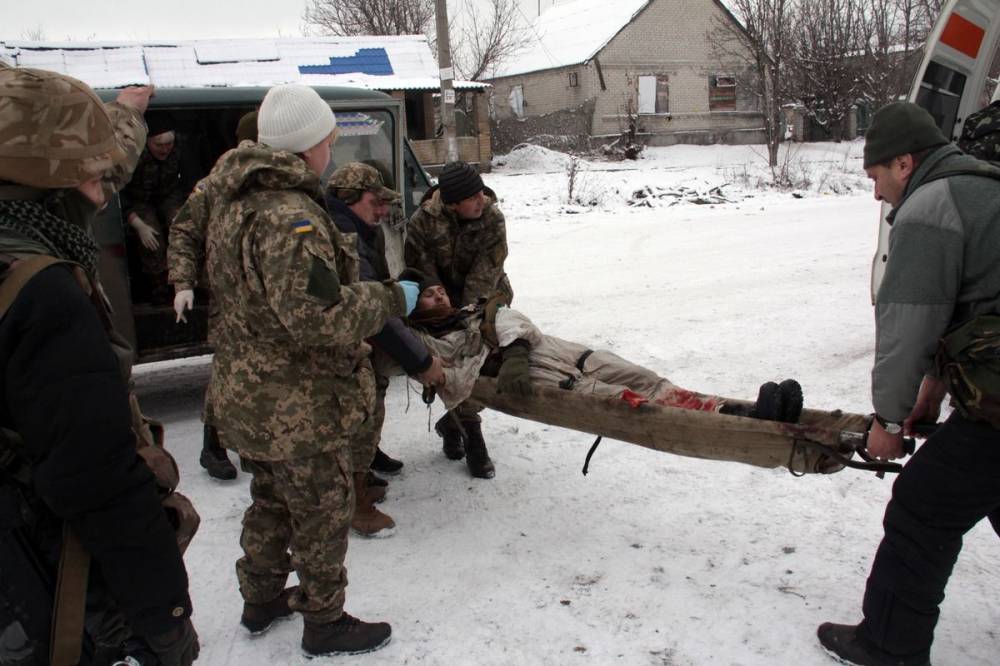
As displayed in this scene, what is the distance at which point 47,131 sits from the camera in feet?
5.03

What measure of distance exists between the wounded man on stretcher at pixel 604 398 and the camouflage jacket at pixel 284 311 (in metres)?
0.97

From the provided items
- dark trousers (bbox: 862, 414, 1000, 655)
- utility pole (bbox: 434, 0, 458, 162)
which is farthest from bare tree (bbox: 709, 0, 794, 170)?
dark trousers (bbox: 862, 414, 1000, 655)

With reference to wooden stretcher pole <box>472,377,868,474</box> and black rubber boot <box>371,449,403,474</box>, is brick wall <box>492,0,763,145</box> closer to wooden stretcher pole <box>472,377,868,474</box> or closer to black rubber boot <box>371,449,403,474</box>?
black rubber boot <box>371,449,403,474</box>

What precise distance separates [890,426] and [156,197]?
5515 mm

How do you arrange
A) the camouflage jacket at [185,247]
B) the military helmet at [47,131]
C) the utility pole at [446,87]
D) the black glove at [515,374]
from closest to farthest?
1. the military helmet at [47,131]
2. the black glove at [515,374]
3. the camouflage jacket at [185,247]
4. the utility pole at [446,87]

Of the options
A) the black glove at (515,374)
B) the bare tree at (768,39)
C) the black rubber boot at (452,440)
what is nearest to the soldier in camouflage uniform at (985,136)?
the black glove at (515,374)

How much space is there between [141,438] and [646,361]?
177 inches

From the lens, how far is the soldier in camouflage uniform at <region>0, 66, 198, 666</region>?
1.40m

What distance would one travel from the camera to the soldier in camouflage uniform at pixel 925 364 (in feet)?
7.04

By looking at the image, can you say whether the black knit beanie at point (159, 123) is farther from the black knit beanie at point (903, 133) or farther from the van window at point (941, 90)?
the van window at point (941, 90)

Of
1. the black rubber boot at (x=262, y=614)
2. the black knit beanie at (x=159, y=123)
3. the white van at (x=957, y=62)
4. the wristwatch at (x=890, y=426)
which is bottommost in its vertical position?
the black rubber boot at (x=262, y=614)

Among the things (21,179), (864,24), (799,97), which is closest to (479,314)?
(21,179)

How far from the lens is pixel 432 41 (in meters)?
28.8

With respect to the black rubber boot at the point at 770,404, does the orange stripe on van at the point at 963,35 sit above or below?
above
